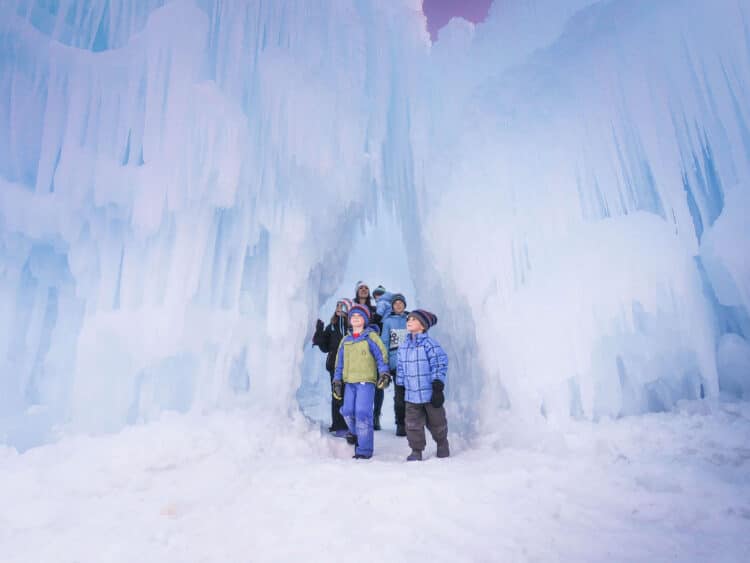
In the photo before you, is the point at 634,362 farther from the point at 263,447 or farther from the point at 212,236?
the point at 212,236

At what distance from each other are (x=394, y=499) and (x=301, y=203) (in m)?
4.58

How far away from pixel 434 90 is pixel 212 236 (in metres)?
4.21

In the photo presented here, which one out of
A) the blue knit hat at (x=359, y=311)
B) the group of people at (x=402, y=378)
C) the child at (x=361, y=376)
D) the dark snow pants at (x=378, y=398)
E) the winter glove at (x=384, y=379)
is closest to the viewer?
the group of people at (x=402, y=378)

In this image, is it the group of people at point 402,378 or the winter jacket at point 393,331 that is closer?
the group of people at point 402,378

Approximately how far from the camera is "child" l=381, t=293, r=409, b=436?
202 inches

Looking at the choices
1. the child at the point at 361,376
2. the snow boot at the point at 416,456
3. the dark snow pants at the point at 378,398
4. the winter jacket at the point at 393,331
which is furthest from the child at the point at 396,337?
the snow boot at the point at 416,456

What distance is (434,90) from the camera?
6.67 metres

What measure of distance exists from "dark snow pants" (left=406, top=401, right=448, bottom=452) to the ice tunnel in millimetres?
1334

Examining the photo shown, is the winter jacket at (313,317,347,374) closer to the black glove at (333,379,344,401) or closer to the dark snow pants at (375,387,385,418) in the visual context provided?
the dark snow pants at (375,387,385,418)

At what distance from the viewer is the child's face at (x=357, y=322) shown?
4359mm

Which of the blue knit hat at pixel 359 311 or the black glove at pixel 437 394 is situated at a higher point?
the blue knit hat at pixel 359 311

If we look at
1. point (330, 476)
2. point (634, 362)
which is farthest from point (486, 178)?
point (330, 476)

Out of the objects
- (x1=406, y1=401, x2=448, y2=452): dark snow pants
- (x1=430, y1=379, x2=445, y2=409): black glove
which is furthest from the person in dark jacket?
(x1=430, y1=379, x2=445, y2=409): black glove

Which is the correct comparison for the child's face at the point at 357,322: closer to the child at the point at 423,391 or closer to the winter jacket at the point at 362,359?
the winter jacket at the point at 362,359
